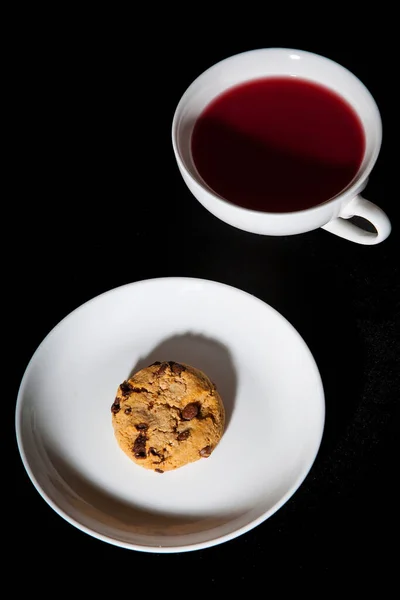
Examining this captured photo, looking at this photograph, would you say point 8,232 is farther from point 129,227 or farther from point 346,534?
point 346,534

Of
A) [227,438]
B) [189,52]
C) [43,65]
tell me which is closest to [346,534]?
[227,438]

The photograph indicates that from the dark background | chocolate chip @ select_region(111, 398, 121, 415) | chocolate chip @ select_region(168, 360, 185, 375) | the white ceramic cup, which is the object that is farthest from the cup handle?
chocolate chip @ select_region(111, 398, 121, 415)

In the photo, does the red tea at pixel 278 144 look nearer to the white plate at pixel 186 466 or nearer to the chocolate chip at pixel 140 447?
the white plate at pixel 186 466

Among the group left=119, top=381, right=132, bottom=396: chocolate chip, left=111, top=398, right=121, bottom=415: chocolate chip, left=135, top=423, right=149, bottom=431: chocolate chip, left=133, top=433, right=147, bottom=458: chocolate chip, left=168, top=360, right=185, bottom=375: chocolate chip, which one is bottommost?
left=133, top=433, right=147, bottom=458: chocolate chip

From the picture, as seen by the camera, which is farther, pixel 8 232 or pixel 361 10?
pixel 361 10

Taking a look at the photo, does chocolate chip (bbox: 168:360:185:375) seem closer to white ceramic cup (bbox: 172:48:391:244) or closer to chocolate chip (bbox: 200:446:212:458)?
chocolate chip (bbox: 200:446:212:458)

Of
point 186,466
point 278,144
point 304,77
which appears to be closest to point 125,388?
point 186,466

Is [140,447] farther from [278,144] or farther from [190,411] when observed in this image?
[278,144]
